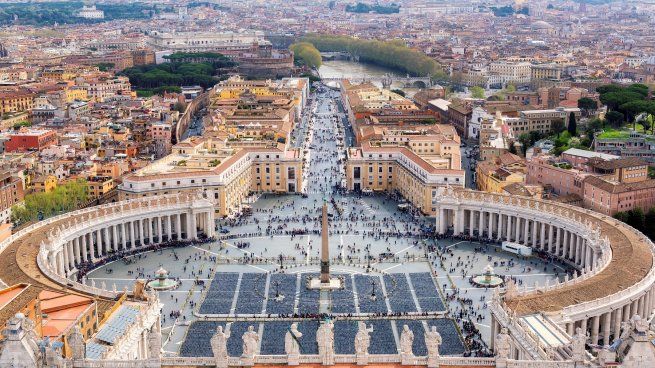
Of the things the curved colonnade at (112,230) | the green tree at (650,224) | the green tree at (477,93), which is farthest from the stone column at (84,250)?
the green tree at (477,93)

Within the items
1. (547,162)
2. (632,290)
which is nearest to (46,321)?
(632,290)

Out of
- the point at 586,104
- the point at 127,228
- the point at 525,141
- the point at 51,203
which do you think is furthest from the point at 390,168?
the point at 586,104

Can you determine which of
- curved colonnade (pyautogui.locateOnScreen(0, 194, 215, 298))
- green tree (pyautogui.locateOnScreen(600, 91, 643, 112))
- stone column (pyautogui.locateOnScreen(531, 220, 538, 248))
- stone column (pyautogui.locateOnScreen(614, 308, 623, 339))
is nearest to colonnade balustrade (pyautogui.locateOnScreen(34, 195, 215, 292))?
curved colonnade (pyautogui.locateOnScreen(0, 194, 215, 298))

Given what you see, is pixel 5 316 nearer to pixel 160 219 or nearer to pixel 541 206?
pixel 160 219

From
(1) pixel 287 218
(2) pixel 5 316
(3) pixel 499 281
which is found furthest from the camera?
(1) pixel 287 218

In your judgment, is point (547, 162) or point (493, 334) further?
point (547, 162)
